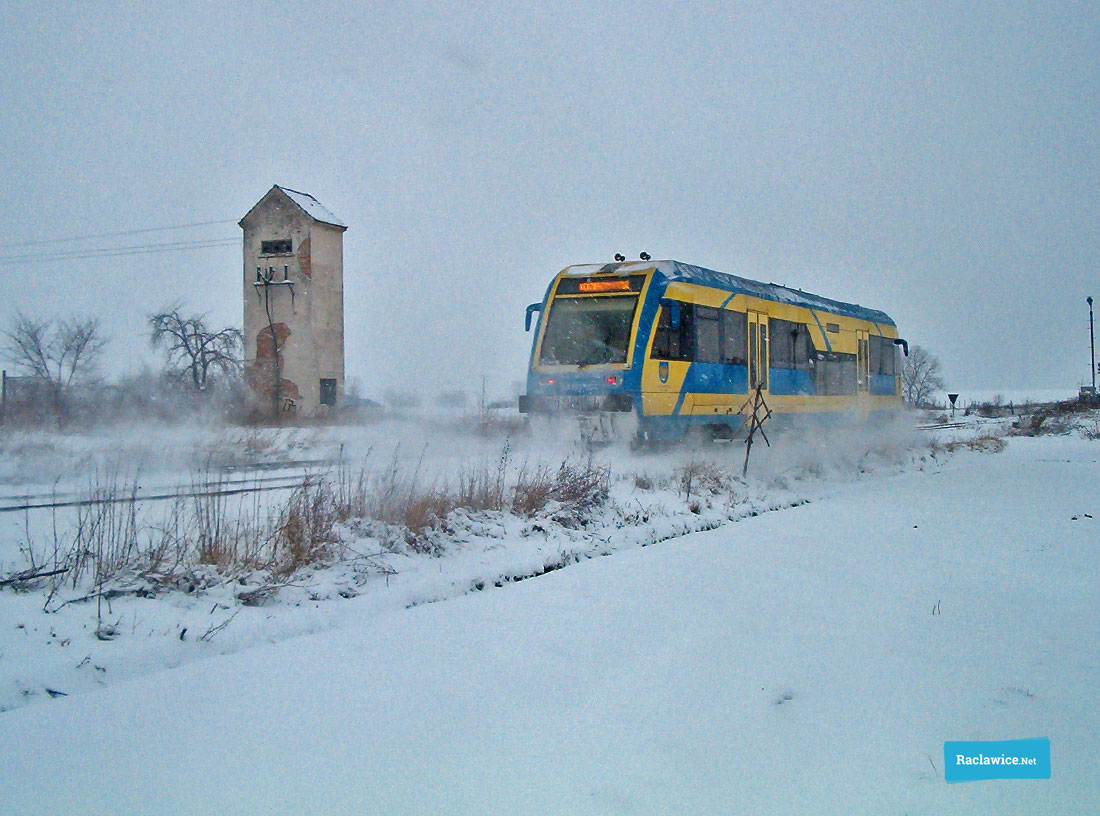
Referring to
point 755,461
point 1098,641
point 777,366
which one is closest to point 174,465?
point 755,461

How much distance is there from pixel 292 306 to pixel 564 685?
35.2m

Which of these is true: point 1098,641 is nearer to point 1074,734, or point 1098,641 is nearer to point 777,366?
point 1074,734

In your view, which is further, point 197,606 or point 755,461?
point 755,461

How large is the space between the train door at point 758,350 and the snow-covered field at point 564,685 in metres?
8.01

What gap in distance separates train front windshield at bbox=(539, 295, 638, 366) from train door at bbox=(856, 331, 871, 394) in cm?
927

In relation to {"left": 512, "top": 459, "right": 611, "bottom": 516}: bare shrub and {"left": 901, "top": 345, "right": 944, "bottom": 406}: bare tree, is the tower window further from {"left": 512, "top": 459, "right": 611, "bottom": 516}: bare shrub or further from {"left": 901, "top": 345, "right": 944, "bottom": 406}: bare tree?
{"left": 901, "top": 345, "right": 944, "bottom": 406}: bare tree

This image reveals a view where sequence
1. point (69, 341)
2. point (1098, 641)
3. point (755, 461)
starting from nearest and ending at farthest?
point (1098, 641), point (755, 461), point (69, 341)

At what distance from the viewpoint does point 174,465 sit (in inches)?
514

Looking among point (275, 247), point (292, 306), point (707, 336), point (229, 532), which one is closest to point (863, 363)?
point (707, 336)

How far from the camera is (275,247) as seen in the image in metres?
37.6

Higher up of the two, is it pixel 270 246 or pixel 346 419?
pixel 270 246

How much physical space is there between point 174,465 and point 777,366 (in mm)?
11385

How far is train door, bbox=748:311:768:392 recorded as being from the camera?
603 inches

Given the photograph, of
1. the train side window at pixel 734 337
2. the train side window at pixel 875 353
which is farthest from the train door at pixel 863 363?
the train side window at pixel 734 337
